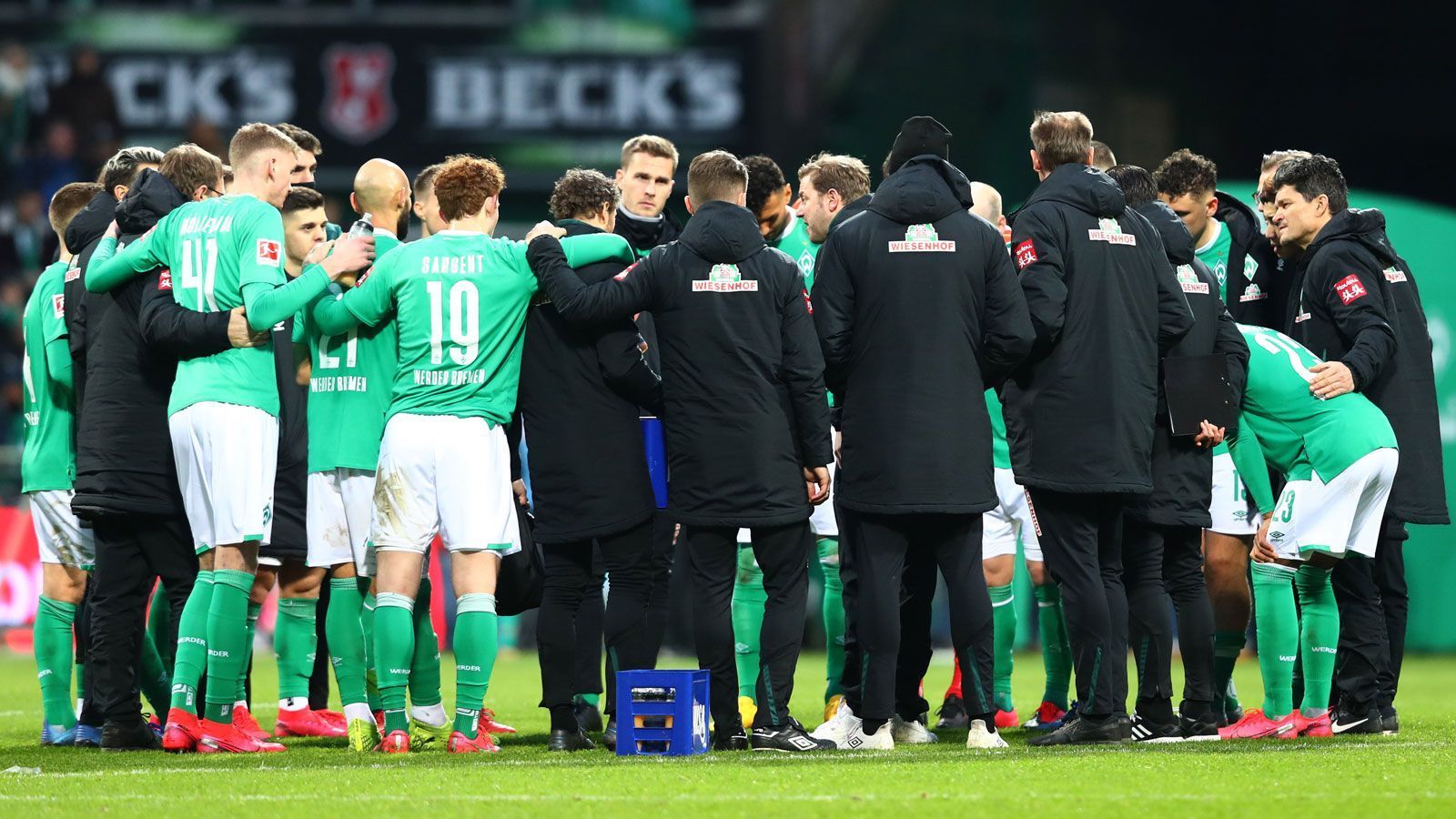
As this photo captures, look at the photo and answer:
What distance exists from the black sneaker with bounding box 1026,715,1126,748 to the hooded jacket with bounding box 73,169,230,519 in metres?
3.45

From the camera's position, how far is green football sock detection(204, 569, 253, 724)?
277 inches

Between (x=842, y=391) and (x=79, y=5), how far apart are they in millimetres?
11040

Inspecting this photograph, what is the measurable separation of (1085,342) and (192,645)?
11.4ft

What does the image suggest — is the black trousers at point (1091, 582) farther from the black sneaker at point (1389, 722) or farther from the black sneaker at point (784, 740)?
the black sneaker at point (1389, 722)

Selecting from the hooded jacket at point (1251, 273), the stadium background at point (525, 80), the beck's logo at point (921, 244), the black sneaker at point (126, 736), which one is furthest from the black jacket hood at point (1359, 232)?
the stadium background at point (525, 80)

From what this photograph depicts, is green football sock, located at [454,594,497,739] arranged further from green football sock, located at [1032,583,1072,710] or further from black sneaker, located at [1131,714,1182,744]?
green football sock, located at [1032,583,1072,710]

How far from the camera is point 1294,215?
25.6 feet

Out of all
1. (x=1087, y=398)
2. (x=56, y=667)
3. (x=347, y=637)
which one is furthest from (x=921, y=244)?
(x=56, y=667)

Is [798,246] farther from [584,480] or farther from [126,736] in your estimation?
[126,736]

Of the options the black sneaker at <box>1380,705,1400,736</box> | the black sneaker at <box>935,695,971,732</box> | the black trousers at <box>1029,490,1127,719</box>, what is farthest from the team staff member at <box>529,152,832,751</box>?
the black sneaker at <box>1380,705,1400,736</box>

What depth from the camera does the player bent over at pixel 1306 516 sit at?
23.6 ft

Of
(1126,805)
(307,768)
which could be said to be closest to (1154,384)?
(1126,805)

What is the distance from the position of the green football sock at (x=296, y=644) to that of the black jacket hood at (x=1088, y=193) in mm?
3415

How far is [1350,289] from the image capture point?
296 inches
